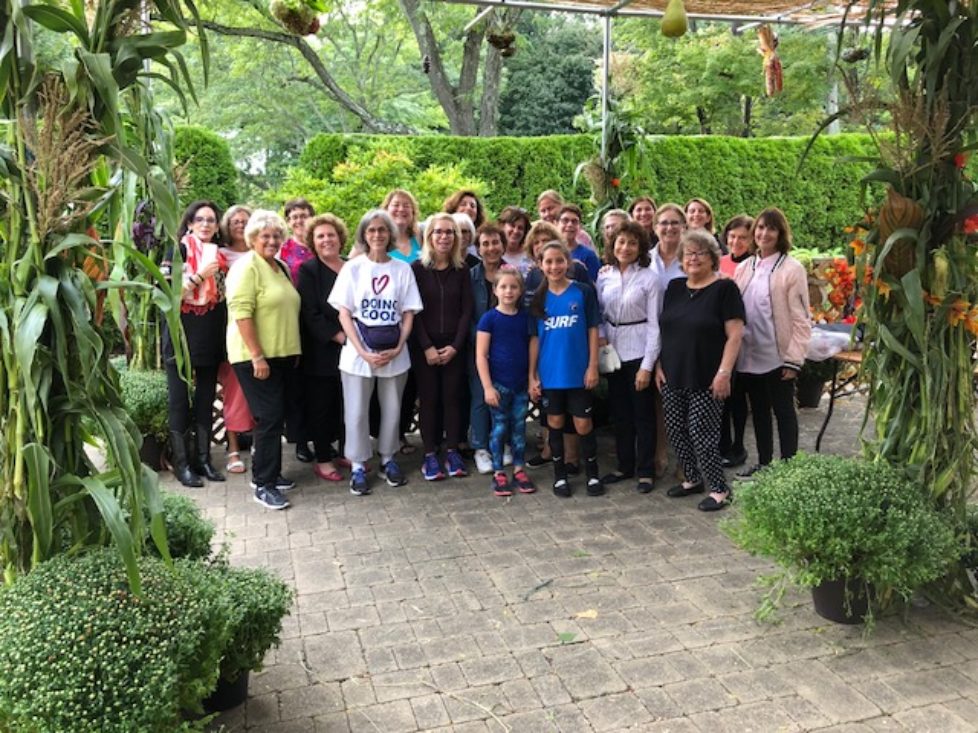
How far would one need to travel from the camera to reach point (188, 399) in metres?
5.64

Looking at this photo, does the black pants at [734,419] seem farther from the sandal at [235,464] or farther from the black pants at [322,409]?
the sandal at [235,464]

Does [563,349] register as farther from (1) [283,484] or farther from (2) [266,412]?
(1) [283,484]

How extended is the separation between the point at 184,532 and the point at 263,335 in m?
2.25

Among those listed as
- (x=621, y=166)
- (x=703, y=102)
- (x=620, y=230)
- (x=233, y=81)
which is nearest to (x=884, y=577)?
(x=620, y=230)

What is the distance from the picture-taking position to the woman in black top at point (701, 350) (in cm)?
490

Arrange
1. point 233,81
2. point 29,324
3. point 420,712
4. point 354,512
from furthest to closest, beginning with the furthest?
point 233,81, point 354,512, point 420,712, point 29,324

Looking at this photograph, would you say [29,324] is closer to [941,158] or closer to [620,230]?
[941,158]

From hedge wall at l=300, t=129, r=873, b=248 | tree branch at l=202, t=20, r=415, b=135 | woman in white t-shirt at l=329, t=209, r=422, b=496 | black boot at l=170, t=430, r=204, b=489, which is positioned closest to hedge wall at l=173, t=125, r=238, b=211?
hedge wall at l=300, t=129, r=873, b=248

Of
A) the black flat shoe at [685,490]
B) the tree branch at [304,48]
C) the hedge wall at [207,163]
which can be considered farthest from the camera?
the tree branch at [304,48]

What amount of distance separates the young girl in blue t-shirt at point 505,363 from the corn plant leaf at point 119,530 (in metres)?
3.21

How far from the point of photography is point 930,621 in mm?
3574

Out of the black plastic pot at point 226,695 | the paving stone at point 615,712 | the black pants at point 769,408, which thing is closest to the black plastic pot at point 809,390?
the black pants at point 769,408

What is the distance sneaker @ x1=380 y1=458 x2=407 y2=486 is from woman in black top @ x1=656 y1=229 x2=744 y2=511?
5.88ft

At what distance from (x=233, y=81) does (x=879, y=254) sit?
19605mm
